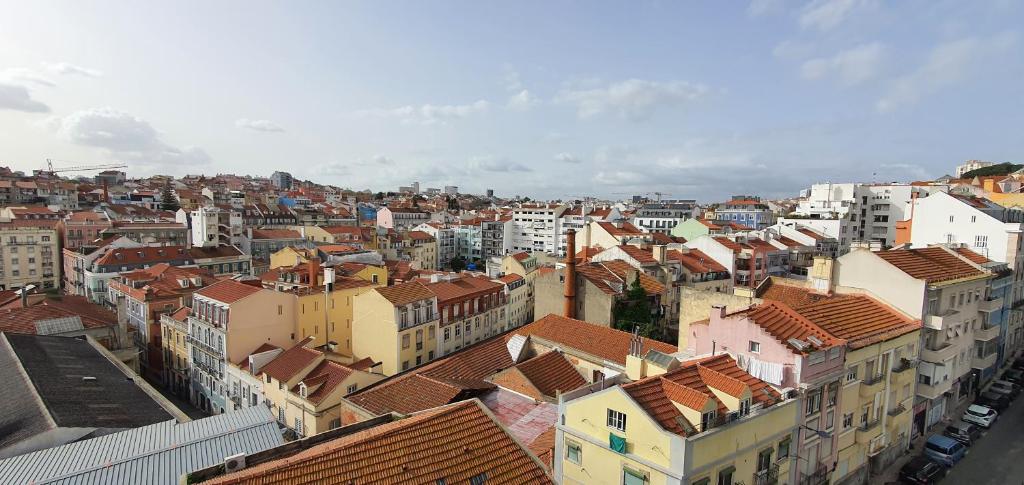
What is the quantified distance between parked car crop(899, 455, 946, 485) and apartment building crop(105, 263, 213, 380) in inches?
2198

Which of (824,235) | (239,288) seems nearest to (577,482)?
(239,288)

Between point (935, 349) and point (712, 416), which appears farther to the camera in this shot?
point (935, 349)

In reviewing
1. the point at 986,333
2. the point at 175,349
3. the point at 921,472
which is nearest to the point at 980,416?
the point at 986,333

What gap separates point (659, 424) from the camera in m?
17.1

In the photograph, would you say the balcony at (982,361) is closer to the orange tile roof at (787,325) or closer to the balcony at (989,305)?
the balcony at (989,305)

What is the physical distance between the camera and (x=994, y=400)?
3781cm

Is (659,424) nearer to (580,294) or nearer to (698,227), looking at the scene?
(580,294)

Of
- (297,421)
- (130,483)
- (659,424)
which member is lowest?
(297,421)

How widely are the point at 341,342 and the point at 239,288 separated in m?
9.83

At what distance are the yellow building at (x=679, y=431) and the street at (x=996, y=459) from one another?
637 inches

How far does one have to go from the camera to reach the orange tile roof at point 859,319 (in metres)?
23.8

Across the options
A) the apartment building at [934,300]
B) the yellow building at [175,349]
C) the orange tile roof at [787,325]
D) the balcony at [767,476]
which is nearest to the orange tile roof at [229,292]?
the yellow building at [175,349]

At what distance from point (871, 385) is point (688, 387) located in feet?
39.8

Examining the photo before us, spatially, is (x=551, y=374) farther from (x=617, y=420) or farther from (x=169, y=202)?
(x=169, y=202)
